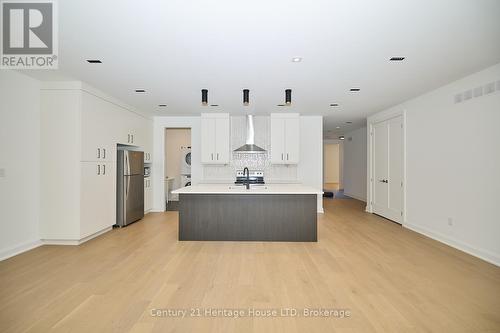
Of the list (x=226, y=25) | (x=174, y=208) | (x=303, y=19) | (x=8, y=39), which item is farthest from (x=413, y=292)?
(x=174, y=208)

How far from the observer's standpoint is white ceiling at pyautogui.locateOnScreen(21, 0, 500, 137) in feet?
7.26

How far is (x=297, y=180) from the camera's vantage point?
276 inches

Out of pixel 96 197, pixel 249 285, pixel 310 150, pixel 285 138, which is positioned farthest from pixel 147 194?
pixel 249 285

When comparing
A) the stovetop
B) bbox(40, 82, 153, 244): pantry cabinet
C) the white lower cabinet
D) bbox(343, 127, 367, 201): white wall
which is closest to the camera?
bbox(40, 82, 153, 244): pantry cabinet

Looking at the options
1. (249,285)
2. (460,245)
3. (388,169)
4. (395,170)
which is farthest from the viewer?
(388,169)

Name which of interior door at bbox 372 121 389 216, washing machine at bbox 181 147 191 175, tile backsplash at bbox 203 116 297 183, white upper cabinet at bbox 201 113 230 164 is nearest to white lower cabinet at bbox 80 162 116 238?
white upper cabinet at bbox 201 113 230 164

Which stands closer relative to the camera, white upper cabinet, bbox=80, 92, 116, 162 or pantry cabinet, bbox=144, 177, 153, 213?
white upper cabinet, bbox=80, 92, 116, 162

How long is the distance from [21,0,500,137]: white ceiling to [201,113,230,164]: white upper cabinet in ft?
6.19

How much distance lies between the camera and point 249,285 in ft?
9.27

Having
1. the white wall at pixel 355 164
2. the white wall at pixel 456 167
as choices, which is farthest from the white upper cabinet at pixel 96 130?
the white wall at pixel 355 164

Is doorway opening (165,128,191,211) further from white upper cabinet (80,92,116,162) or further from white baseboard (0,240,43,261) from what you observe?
white baseboard (0,240,43,261)

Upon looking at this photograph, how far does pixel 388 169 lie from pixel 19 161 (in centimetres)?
693
